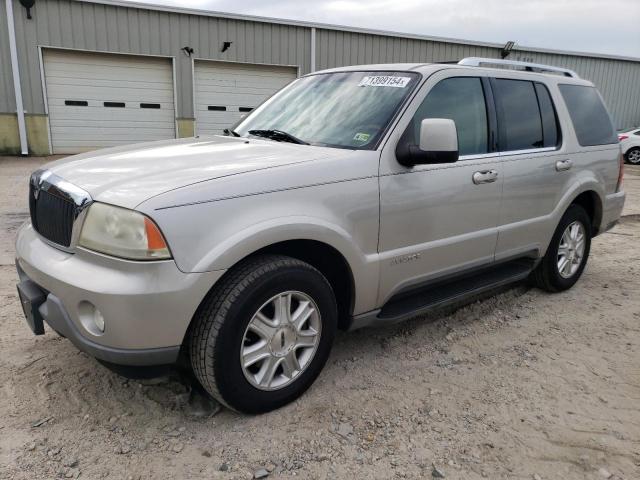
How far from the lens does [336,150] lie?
9.70 ft

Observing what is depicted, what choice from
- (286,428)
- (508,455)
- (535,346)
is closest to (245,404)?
(286,428)

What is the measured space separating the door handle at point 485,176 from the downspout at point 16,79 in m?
13.6

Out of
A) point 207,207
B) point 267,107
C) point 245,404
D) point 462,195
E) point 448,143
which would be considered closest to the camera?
point 207,207

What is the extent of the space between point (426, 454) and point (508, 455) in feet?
1.23

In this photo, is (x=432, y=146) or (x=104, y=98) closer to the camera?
(x=432, y=146)

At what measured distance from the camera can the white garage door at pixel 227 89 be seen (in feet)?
50.5

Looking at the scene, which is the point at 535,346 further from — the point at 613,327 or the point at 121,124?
the point at 121,124

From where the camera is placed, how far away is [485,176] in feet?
11.4

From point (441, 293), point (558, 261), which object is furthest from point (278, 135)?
point (558, 261)

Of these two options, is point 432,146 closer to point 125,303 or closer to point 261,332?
point 261,332

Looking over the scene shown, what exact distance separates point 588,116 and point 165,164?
3707mm

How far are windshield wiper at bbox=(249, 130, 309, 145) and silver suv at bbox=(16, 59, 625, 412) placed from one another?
0.01 meters

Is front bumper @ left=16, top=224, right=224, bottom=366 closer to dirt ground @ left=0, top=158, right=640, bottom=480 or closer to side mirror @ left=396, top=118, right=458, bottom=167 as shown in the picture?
dirt ground @ left=0, top=158, right=640, bottom=480

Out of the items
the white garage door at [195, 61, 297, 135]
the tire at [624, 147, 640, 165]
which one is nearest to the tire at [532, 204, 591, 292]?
the white garage door at [195, 61, 297, 135]
